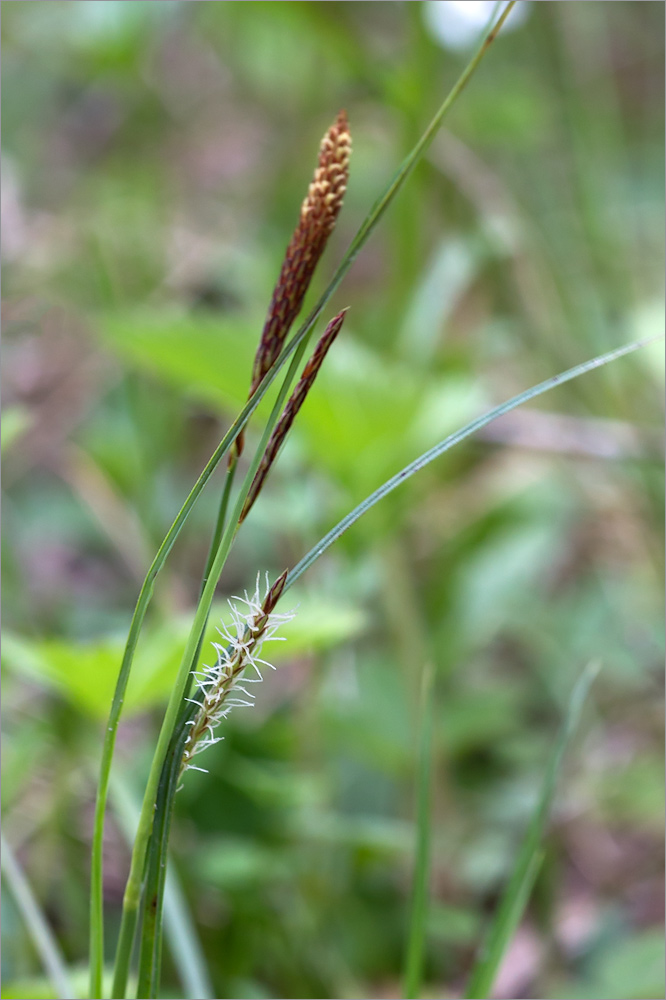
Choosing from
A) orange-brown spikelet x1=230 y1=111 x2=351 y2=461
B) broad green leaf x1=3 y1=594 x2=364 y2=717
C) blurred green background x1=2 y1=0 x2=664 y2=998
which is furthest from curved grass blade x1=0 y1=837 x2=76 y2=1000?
orange-brown spikelet x1=230 y1=111 x2=351 y2=461

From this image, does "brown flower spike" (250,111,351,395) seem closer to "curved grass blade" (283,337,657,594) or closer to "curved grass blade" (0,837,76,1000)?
"curved grass blade" (283,337,657,594)

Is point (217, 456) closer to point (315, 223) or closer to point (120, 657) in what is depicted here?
point (315, 223)

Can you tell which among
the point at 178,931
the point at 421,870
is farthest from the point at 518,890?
the point at 178,931

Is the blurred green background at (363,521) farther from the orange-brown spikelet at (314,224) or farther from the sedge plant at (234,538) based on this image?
the orange-brown spikelet at (314,224)

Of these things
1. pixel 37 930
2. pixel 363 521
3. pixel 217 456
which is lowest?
pixel 37 930

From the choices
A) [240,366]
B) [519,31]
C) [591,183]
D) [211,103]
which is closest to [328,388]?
[240,366]

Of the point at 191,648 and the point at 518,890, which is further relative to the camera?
the point at 518,890

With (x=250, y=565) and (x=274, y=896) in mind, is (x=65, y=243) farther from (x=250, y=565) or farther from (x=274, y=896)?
(x=274, y=896)
